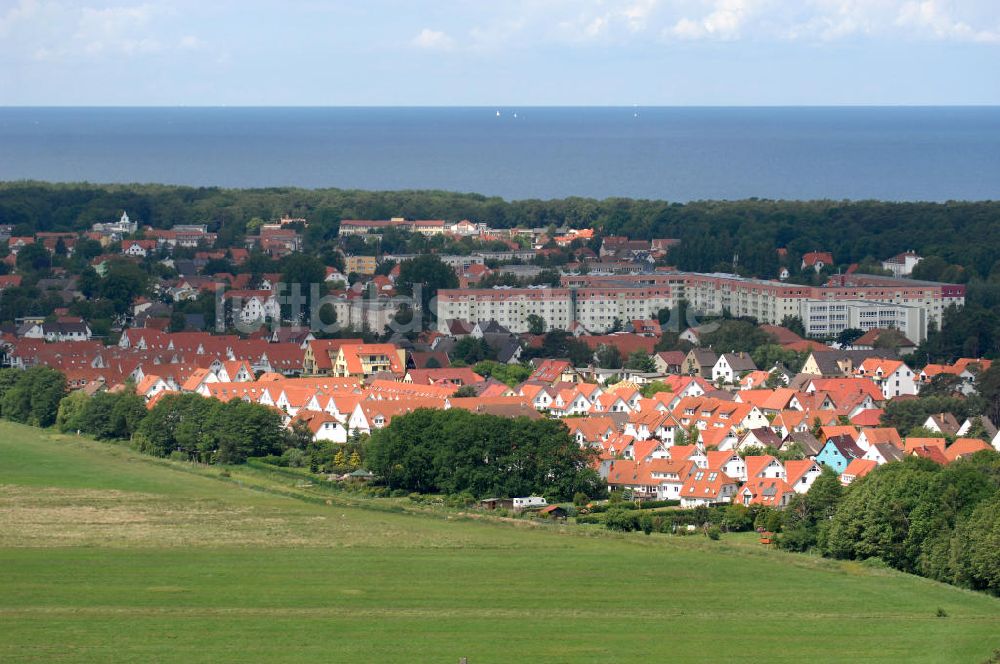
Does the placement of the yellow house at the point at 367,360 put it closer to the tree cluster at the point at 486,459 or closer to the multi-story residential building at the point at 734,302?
the multi-story residential building at the point at 734,302

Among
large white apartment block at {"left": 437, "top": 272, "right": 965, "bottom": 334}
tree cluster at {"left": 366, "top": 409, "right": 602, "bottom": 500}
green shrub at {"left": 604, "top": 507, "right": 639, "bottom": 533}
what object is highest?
large white apartment block at {"left": 437, "top": 272, "right": 965, "bottom": 334}

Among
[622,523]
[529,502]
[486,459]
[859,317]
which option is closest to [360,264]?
[859,317]

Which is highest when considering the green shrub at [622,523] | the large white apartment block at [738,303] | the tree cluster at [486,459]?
the large white apartment block at [738,303]

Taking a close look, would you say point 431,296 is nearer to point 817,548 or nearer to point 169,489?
point 169,489

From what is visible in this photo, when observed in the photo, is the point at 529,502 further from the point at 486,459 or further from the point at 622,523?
the point at 622,523

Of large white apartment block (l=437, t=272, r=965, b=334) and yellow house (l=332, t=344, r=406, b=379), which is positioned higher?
large white apartment block (l=437, t=272, r=965, b=334)

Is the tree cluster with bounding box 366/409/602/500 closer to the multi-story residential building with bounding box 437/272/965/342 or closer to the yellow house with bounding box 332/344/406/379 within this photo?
the yellow house with bounding box 332/344/406/379

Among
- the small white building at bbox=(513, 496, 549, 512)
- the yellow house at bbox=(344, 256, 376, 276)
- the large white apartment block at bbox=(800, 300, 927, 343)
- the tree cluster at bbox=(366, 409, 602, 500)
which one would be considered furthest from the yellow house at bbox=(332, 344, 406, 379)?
the yellow house at bbox=(344, 256, 376, 276)

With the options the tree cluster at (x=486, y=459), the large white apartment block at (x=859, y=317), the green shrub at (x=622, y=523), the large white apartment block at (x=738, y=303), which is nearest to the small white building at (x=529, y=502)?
the tree cluster at (x=486, y=459)

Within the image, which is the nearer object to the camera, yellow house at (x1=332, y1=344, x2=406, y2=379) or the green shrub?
the green shrub

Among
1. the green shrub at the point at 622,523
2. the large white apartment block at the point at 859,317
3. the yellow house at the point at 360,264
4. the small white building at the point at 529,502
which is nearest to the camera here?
the green shrub at the point at 622,523
